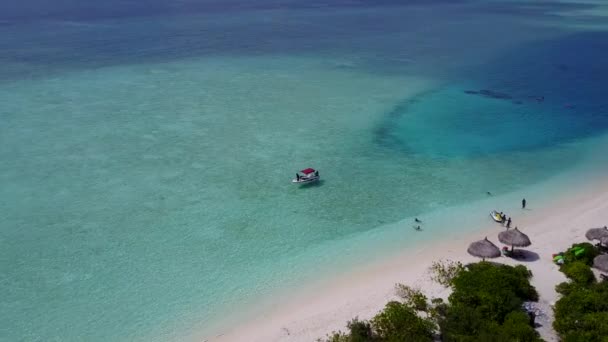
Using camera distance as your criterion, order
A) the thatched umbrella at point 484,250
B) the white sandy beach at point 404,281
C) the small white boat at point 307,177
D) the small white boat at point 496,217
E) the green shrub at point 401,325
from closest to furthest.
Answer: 1. the green shrub at point 401,325
2. the white sandy beach at point 404,281
3. the thatched umbrella at point 484,250
4. the small white boat at point 496,217
5. the small white boat at point 307,177

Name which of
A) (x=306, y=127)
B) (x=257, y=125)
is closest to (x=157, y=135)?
(x=257, y=125)

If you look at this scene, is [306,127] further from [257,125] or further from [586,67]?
[586,67]

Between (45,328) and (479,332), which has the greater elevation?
(479,332)

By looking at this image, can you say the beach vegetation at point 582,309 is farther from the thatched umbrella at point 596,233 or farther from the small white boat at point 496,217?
the small white boat at point 496,217

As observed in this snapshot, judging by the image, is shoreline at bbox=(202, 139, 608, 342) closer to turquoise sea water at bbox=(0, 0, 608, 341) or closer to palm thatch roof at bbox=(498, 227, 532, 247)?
palm thatch roof at bbox=(498, 227, 532, 247)

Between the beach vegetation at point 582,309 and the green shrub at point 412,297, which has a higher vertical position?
the beach vegetation at point 582,309

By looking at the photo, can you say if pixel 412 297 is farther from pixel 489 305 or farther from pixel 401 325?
pixel 489 305

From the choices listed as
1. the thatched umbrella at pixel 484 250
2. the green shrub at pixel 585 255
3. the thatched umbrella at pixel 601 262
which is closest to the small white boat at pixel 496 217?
the thatched umbrella at pixel 484 250

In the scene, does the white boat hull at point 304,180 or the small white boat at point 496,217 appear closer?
the small white boat at point 496,217
